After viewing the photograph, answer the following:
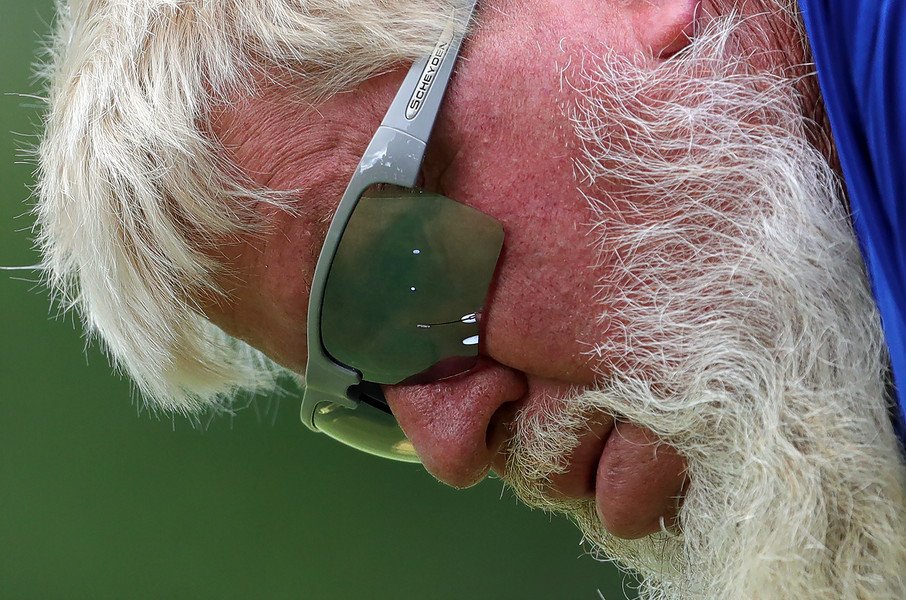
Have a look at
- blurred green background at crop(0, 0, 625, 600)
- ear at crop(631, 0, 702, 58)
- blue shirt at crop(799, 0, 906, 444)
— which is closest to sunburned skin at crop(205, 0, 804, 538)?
ear at crop(631, 0, 702, 58)

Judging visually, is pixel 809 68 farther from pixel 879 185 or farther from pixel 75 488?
pixel 75 488

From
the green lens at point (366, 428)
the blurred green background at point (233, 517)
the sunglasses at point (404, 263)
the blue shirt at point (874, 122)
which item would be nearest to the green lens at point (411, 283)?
the sunglasses at point (404, 263)

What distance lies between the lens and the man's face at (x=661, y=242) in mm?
598

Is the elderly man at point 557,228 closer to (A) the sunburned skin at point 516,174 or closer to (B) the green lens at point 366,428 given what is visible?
(A) the sunburned skin at point 516,174

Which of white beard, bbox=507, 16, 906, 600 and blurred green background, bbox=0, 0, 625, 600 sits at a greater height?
white beard, bbox=507, 16, 906, 600

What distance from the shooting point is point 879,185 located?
1.83 feet

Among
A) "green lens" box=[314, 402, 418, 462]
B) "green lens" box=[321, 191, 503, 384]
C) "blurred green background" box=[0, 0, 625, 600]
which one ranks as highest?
"green lens" box=[321, 191, 503, 384]

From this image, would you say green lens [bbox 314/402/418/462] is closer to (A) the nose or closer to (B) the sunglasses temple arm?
(A) the nose

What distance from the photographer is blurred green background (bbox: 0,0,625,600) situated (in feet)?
5.81

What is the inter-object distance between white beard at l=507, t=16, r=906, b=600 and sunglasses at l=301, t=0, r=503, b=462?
0.39ft

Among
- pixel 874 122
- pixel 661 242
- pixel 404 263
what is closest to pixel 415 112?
pixel 404 263

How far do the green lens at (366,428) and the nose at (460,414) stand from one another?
0.08 m

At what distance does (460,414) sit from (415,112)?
0.29 meters

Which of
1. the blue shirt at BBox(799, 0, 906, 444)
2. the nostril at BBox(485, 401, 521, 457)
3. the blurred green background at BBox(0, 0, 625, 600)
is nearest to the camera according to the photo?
the blue shirt at BBox(799, 0, 906, 444)
